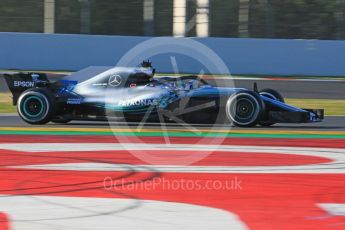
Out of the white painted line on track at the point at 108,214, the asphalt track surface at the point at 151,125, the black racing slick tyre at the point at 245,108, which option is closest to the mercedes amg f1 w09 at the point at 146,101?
the black racing slick tyre at the point at 245,108

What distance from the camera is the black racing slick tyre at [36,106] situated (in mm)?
11367

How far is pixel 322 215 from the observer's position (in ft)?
17.6

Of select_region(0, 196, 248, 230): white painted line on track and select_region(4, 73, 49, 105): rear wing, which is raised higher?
select_region(4, 73, 49, 105): rear wing

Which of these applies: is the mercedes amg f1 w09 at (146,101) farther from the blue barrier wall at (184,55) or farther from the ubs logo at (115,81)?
the blue barrier wall at (184,55)

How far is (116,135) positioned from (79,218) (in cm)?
540

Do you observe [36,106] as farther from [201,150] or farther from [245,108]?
[201,150]

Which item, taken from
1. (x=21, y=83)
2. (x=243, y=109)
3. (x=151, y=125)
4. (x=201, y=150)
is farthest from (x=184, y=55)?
(x=201, y=150)

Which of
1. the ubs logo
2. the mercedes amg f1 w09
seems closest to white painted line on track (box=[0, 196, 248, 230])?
the mercedes amg f1 w09

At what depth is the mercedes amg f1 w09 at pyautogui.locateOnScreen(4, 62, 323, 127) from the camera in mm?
11203

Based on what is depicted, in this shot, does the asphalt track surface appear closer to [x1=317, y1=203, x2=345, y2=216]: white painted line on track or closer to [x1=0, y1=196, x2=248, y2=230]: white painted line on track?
[x1=317, y1=203, x2=345, y2=216]: white painted line on track

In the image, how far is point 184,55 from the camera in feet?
78.2

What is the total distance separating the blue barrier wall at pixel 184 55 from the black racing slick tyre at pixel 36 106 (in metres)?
11.8

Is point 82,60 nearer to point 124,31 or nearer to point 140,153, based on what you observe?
point 124,31

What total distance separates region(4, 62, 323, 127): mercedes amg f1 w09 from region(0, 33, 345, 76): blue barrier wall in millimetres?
11816
